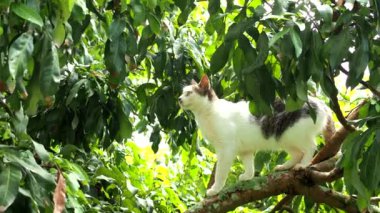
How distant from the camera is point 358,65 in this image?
1.66 metres

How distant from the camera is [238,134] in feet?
10.5

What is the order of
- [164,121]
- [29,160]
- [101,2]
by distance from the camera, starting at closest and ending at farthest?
[29,160] < [101,2] < [164,121]

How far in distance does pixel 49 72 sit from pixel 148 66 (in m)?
1.44

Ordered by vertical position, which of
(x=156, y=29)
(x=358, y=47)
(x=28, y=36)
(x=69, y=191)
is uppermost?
(x=156, y=29)

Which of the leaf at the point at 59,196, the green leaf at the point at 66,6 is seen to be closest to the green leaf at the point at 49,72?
the green leaf at the point at 66,6

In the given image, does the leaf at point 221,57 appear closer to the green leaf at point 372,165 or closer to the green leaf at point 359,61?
the green leaf at point 359,61

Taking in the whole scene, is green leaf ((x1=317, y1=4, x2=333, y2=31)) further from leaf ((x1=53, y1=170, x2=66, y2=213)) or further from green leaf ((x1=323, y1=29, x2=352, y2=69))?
leaf ((x1=53, y1=170, x2=66, y2=213))

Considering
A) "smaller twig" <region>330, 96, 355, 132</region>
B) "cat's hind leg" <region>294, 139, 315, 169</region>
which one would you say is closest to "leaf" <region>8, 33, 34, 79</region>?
"smaller twig" <region>330, 96, 355, 132</region>

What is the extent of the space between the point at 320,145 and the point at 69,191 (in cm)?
184

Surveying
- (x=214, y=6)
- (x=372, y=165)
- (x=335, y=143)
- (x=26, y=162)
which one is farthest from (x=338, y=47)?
(x=335, y=143)

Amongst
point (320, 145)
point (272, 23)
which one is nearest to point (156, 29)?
point (272, 23)

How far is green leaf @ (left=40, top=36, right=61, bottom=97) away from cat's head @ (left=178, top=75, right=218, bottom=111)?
5.28ft

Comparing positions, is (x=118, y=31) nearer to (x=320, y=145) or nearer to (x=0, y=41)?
(x=0, y=41)

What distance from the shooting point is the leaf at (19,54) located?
1.43m
